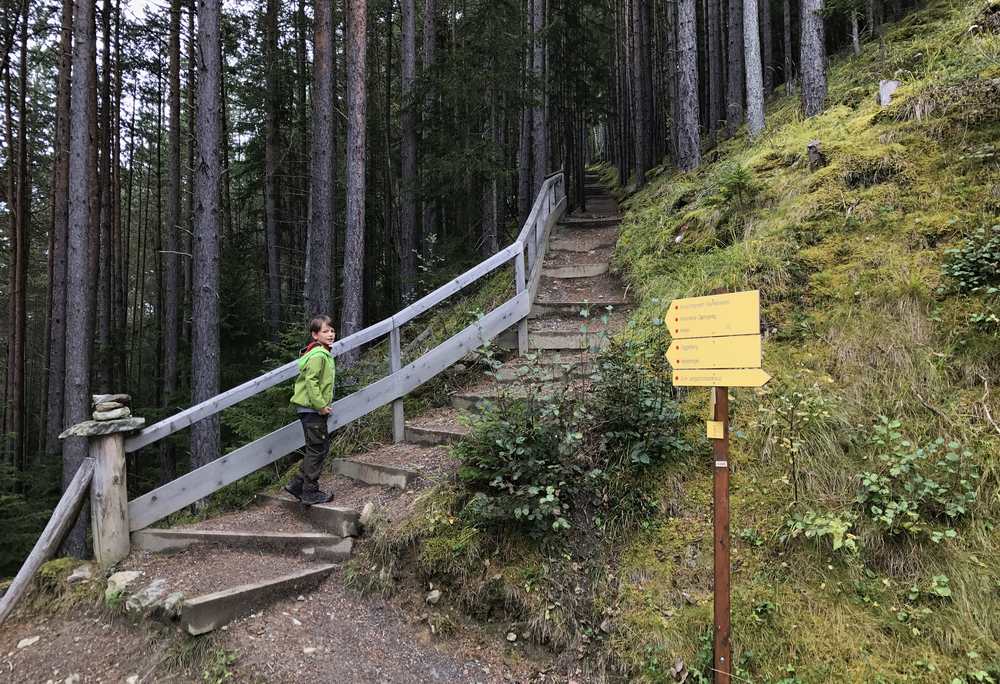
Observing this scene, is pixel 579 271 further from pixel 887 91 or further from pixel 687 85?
pixel 687 85

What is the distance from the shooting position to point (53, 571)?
412 cm

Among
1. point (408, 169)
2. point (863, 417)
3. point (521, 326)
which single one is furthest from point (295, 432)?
point (408, 169)

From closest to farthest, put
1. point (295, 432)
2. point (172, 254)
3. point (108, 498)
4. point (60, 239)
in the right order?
point (108, 498) < point (295, 432) < point (60, 239) < point (172, 254)

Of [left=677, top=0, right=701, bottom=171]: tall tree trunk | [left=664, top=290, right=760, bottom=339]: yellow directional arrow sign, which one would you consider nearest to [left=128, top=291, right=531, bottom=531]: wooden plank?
[left=664, top=290, right=760, bottom=339]: yellow directional arrow sign

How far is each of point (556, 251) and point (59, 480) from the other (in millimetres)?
11157

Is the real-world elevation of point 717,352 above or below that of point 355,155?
below

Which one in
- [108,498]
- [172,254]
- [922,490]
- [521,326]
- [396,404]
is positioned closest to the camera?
[922,490]

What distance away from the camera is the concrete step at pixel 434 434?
5.20 meters

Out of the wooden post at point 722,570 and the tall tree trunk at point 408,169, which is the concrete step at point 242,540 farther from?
the tall tree trunk at point 408,169

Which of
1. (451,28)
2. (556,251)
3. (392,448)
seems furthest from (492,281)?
(451,28)

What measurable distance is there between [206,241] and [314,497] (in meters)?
4.91

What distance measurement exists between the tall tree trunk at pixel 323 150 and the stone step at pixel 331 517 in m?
4.88

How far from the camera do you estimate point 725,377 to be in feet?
8.60

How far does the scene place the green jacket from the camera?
15.0 ft
